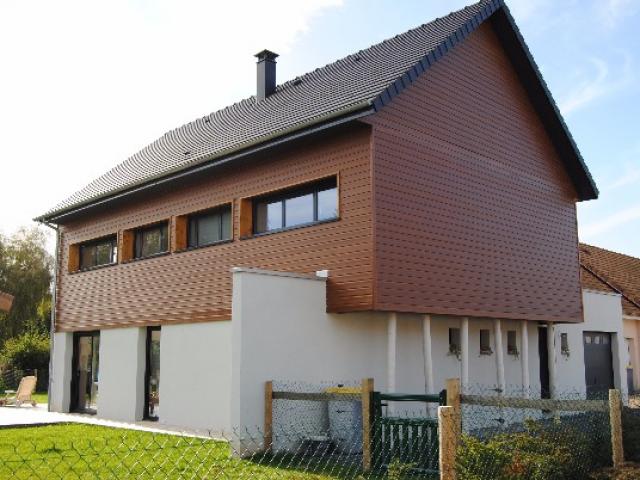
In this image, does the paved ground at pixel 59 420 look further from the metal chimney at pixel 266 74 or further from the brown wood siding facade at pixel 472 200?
the metal chimney at pixel 266 74

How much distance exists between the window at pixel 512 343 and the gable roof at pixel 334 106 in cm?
478

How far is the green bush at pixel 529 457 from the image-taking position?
287 inches

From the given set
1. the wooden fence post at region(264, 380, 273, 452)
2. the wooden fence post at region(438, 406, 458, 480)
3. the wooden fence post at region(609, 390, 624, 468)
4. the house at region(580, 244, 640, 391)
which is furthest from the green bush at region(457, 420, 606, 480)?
the house at region(580, 244, 640, 391)

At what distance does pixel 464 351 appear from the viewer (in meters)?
15.2

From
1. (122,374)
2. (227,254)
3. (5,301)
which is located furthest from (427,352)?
(5,301)

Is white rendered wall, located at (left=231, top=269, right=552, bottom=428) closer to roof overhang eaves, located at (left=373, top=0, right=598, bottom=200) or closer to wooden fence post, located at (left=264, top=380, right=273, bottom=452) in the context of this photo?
wooden fence post, located at (left=264, top=380, right=273, bottom=452)

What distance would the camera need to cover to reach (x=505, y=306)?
16234mm

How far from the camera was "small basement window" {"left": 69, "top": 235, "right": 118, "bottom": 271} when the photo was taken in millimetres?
19859

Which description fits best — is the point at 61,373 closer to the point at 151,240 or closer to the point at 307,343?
the point at 151,240

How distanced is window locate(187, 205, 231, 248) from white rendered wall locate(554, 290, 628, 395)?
989 centimetres

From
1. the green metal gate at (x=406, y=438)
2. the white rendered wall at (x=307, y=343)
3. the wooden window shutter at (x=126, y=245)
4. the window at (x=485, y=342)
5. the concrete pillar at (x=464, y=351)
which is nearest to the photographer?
the green metal gate at (x=406, y=438)

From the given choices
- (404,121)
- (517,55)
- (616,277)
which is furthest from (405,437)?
(616,277)

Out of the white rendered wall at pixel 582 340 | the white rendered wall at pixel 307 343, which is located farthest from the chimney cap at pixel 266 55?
the white rendered wall at pixel 582 340

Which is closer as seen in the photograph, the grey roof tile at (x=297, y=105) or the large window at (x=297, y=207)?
the grey roof tile at (x=297, y=105)
